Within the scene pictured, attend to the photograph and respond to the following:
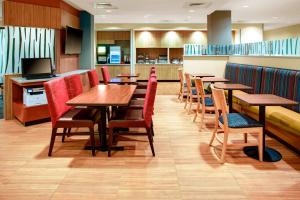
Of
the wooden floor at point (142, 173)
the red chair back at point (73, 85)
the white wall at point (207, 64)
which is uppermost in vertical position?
the white wall at point (207, 64)

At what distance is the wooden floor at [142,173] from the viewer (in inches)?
118

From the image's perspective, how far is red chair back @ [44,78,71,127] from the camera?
3967mm

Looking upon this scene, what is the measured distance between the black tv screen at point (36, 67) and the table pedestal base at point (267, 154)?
4.38 metres

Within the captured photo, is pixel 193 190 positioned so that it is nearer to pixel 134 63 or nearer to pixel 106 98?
pixel 106 98

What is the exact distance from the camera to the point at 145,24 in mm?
14461

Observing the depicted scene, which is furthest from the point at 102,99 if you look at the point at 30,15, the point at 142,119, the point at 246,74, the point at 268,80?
the point at 246,74

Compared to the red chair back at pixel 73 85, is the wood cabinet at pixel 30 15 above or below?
above

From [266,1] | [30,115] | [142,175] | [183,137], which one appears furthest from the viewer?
[266,1]

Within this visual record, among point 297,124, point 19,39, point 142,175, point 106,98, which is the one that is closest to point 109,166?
point 142,175

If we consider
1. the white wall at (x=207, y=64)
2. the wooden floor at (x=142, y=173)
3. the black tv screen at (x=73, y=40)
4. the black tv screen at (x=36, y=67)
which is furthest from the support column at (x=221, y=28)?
the wooden floor at (x=142, y=173)

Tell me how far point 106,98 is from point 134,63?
1082 centimetres

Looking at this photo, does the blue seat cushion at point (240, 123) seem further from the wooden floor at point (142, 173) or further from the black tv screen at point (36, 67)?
the black tv screen at point (36, 67)

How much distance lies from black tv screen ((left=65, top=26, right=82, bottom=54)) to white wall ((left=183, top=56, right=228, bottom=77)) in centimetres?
316

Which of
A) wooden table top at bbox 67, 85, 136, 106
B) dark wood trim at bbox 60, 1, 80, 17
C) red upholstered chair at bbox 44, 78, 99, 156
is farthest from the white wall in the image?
red upholstered chair at bbox 44, 78, 99, 156
